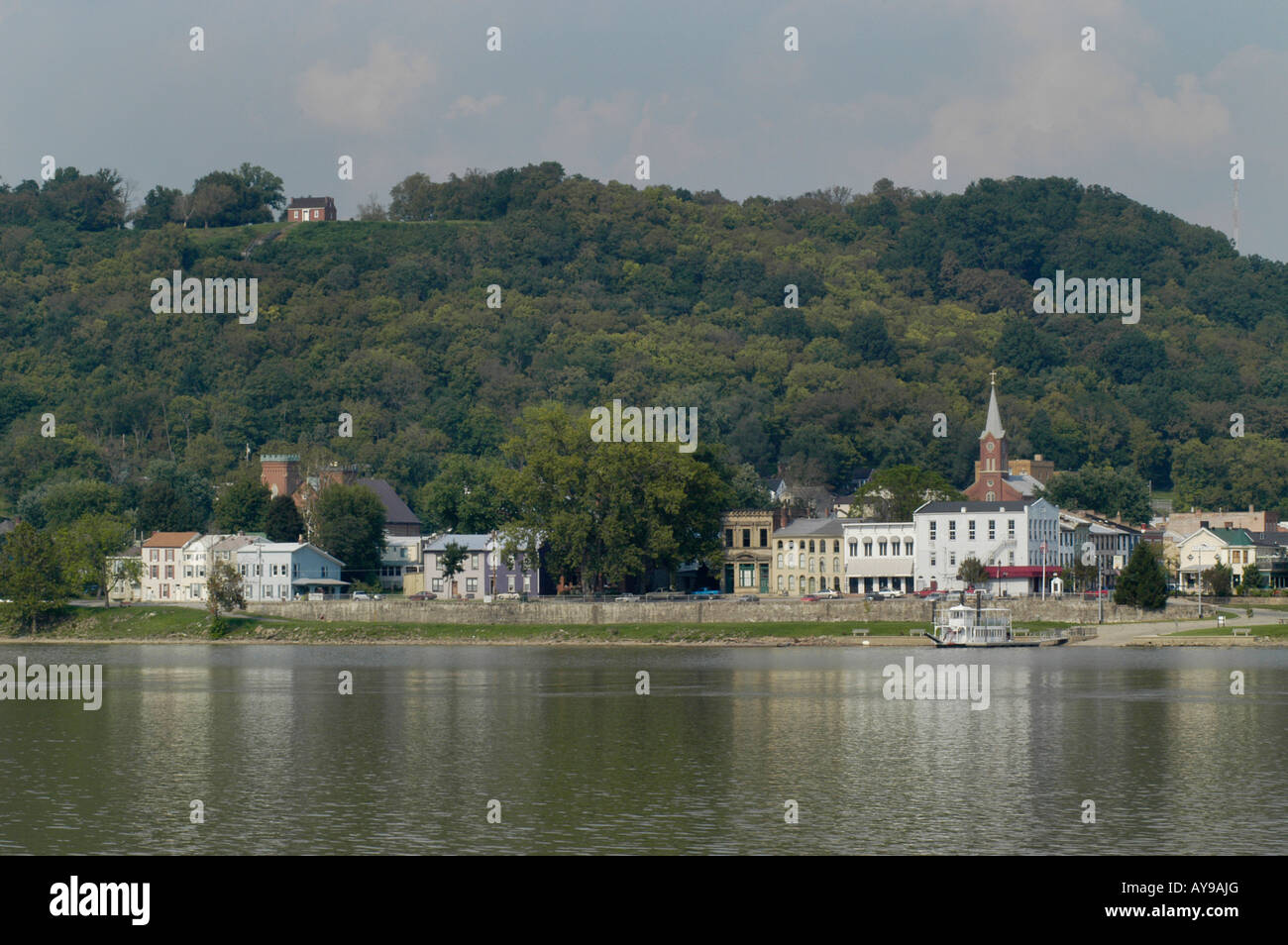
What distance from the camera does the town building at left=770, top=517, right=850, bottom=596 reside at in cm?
13912

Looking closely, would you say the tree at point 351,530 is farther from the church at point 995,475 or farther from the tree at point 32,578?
the church at point 995,475

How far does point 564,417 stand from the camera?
134m

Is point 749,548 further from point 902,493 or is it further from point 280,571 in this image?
point 280,571

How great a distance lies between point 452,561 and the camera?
456ft

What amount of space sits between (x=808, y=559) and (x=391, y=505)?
46.5 m

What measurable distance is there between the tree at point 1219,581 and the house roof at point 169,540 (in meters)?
80.5

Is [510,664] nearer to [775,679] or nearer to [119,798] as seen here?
[775,679]

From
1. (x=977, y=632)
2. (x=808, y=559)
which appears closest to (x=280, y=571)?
(x=808, y=559)

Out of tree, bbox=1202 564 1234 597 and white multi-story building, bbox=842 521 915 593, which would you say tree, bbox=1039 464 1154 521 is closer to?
white multi-story building, bbox=842 521 915 593

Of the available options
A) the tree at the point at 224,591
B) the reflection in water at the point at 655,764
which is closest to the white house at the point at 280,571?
the tree at the point at 224,591

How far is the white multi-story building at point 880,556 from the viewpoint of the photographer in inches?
5325
